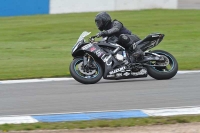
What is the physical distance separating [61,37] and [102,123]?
13.9 m

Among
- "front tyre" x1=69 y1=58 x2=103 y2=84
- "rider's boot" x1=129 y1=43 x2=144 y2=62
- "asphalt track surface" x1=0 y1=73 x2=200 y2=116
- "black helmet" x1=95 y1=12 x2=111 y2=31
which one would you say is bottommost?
"asphalt track surface" x1=0 y1=73 x2=200 y2=116

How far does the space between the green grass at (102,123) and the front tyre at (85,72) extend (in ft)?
11.2

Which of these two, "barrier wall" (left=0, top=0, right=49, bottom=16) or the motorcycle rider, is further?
"barrier wall" (left=0, top=0, right=49, bottom=16)

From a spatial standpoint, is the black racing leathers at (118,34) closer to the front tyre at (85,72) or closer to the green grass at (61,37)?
the front tyre at (85,72)

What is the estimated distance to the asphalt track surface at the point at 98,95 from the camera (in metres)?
9.48

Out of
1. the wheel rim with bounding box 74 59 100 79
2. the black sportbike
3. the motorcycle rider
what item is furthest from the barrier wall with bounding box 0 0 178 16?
the wheel rim with bounding box 74 59 100 79

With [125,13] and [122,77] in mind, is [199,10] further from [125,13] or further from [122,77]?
[122,77]

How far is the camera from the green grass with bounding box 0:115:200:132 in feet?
26.0

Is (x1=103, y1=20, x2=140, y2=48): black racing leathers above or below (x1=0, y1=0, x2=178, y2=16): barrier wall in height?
below

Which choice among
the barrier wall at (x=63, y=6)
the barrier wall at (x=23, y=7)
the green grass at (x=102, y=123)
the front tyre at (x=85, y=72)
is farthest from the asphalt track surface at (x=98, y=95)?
the barrier wall at (x=63, y=6)

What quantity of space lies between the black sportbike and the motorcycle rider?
0.10 m

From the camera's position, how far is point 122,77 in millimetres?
12102

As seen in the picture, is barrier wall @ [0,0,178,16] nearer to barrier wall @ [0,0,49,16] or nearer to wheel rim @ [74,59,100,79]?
barrier wall @ [0,0,49,16]

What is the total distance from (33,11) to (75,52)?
16138 mm
